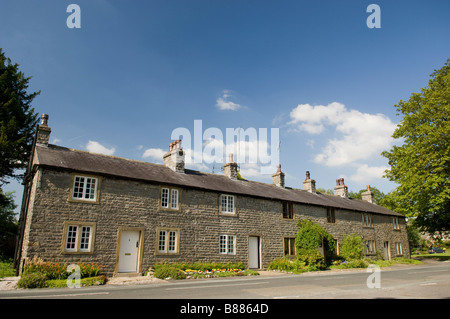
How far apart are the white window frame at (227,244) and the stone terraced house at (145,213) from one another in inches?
2.7

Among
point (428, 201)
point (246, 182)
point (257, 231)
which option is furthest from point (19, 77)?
point (428, 201)

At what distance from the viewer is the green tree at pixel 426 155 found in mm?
29969

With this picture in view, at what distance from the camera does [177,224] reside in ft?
66.5

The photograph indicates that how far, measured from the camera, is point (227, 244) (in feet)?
73.4

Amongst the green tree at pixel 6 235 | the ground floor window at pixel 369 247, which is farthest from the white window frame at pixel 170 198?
the ground floor window at pixel 369 247

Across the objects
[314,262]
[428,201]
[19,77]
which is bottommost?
[314,262]

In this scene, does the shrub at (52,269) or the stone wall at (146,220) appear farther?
the stone wall at (146,220)

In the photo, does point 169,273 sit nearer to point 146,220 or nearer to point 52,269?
point 146,220

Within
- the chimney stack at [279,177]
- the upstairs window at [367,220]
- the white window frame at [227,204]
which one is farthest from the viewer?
the upstairs window at [367,220]

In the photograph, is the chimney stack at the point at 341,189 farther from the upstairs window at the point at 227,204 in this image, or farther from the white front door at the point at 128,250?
the white front door at the point at 128,250

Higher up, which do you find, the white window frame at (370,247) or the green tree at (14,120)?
the green tree at (14,120)

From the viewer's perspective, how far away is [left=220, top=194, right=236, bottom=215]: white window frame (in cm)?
2295
